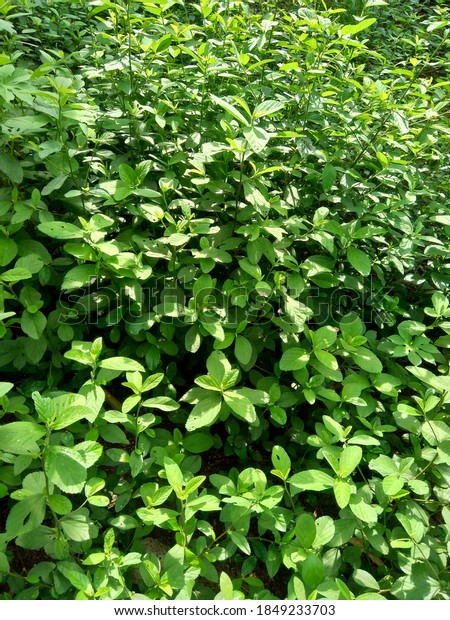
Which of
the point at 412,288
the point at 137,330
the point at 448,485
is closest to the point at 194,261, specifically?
the point at 137,330

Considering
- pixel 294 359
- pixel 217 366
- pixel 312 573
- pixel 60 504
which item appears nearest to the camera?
pixel 60 504

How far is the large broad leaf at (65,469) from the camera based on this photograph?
1.08 m

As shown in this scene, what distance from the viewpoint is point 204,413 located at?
1.50 m

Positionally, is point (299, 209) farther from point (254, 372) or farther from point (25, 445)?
point (25, 445)

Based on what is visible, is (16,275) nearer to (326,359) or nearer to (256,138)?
(256,138)

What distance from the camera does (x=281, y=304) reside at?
184 cm

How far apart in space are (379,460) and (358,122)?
1.38m

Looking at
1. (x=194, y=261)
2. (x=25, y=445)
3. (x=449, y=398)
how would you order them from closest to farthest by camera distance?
(x=25, y=445) < (x=449, y=398) < (x=194, y=261)

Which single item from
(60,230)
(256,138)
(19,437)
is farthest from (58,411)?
(256,138)

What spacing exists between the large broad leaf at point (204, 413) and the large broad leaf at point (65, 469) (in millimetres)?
410

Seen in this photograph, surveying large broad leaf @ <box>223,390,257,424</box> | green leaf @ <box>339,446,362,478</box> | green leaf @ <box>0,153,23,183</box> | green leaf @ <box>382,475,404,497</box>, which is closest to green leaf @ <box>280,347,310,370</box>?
large broad leaf @ <box>223,390,257,424</box>

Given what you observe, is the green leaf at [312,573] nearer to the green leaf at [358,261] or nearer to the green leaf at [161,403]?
the green leaf at [161,403]

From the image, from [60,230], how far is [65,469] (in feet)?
2.43

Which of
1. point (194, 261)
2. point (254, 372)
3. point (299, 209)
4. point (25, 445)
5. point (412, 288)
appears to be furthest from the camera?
point (412, 288)
